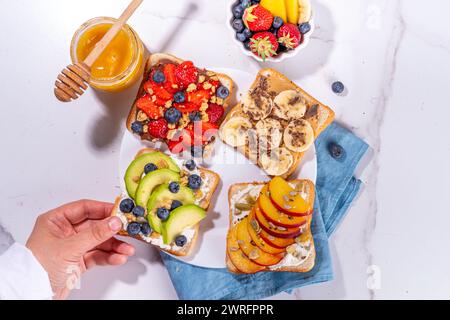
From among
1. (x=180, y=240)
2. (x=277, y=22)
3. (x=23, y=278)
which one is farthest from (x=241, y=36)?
(x=23, y=278)

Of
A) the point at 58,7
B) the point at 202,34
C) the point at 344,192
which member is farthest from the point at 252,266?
the point at 58,7

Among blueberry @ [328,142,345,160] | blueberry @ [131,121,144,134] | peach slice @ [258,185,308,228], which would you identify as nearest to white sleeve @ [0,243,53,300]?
blueberry @ [131,121,144,134]

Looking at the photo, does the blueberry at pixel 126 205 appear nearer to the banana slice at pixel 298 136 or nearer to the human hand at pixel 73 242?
the human hand at pixel 73 242

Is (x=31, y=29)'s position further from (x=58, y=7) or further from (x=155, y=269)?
(x=155, y=269)

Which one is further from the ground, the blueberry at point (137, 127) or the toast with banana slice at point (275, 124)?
the toast with banana slice at point (275, 124)

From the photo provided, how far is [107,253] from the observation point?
1.97m

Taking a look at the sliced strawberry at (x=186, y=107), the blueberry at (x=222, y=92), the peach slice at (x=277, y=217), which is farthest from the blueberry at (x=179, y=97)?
the peach slice at (x=277, y=217)

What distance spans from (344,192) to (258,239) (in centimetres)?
42

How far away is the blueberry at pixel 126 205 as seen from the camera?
186cm

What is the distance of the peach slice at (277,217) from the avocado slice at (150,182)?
→ 0.34 meters

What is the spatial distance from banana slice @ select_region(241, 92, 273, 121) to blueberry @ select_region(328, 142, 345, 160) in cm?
29

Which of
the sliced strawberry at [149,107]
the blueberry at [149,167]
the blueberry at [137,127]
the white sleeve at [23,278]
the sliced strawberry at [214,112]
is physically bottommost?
the white sleeve at [23,278]

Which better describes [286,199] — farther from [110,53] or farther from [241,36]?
[110,53]

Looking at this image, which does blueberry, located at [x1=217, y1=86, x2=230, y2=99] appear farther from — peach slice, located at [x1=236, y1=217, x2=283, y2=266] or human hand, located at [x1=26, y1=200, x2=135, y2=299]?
human hand, located at [x1=26, y1=200, x2=135, y2=299]
